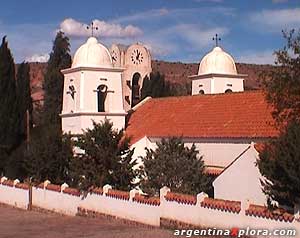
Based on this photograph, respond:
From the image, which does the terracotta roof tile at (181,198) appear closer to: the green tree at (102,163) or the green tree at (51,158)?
the green tree at (102,163)

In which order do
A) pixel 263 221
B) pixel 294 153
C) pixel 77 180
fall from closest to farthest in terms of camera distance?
pixel 294 153, pixel 263 221, pixel 77 180

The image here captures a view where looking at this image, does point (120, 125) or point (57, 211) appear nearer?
point (57, 211)

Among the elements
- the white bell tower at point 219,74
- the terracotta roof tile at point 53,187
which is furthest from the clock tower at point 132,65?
the terracotta roof tile at point 53,187

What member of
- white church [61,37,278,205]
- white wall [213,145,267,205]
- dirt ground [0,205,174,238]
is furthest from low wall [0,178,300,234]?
white church [61,37,278,205]

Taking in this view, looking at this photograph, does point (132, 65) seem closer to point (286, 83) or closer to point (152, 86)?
point (152, 86)

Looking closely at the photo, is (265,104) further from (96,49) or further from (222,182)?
(96,49)

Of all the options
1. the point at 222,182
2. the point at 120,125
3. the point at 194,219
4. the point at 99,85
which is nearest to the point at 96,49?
the point at 99,85

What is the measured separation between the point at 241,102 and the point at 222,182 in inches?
315

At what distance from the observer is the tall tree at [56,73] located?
48469 mm

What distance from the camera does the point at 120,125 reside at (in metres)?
34.3

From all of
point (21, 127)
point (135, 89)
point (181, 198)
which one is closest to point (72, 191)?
point (181, 198)

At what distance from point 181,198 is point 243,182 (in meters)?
2.43

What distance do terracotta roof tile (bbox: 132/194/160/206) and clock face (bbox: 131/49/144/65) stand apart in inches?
774

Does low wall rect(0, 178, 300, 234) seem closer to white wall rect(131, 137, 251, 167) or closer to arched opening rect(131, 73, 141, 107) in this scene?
white wall rect(131, 137, 251, 167)
